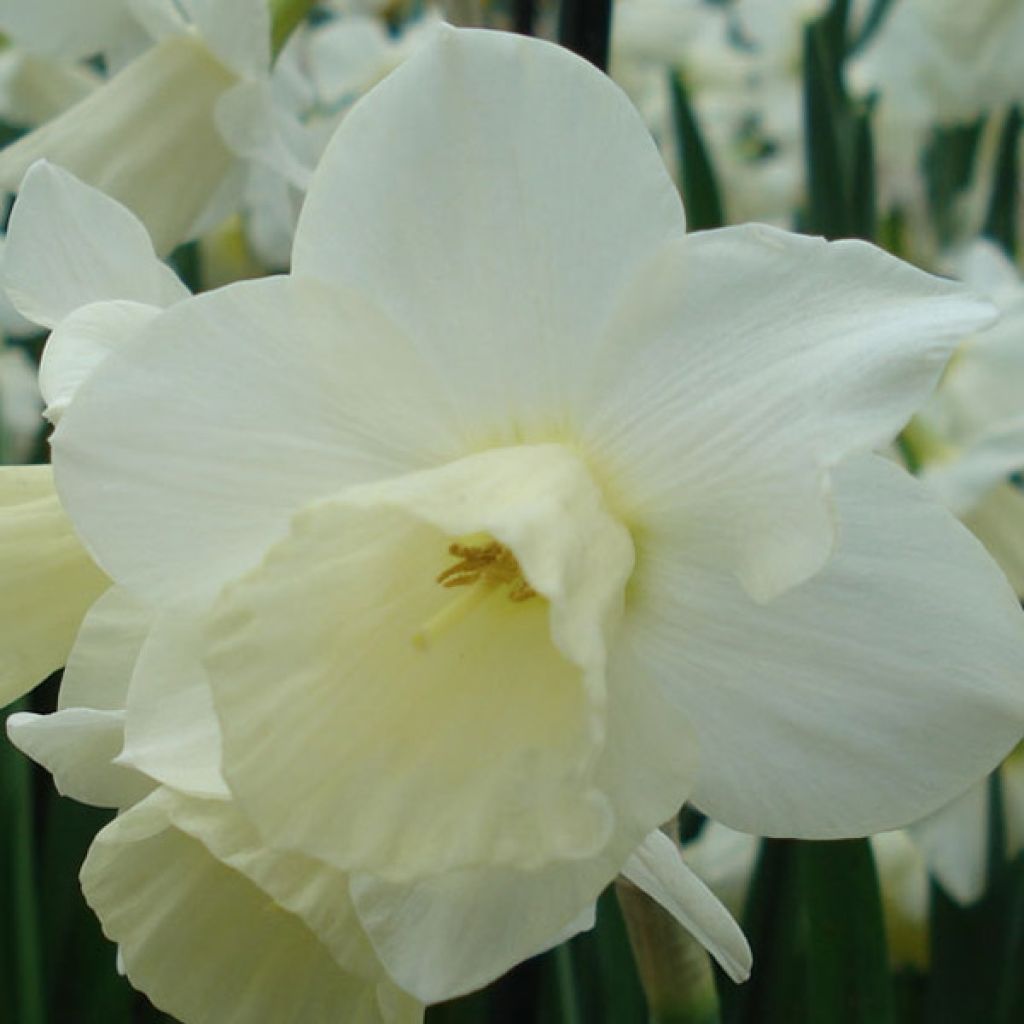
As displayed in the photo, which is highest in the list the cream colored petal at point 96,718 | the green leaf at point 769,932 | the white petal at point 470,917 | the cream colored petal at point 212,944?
the cream colored petal at point 96,718

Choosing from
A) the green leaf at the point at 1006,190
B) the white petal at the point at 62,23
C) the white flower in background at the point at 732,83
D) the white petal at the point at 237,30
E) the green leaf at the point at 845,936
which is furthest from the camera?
the white flower in background at the point at 732,83

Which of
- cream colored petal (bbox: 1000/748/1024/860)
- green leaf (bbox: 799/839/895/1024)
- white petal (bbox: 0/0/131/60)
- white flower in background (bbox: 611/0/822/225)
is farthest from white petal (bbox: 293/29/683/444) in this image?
white flower in background (bbox: 611/0/822/225)

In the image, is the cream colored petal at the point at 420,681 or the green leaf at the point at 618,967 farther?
the green leaf at the point at 618,967

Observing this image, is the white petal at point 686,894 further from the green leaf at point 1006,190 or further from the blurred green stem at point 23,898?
the green leaf at point 1006,190

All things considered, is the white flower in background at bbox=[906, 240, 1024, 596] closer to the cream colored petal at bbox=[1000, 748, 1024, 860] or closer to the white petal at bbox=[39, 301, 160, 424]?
the cream colored petal at bbox=[1000, 748, 1024, 860]

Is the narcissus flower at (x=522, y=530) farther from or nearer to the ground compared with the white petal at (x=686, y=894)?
farther from the ground

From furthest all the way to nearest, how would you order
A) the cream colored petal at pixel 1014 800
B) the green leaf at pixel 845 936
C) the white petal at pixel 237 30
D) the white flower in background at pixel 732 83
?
the white flower in background at pixel 732 83
the cream colored petal at pixel 1014 800
the white petal at pixel 237 30
the green leaf at pixel 845 936

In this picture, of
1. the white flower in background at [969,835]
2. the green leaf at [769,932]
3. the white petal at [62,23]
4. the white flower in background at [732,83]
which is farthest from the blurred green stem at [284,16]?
the white flower in background at [732,83]
